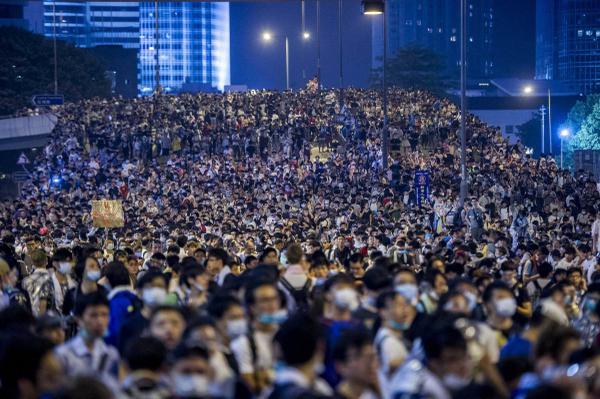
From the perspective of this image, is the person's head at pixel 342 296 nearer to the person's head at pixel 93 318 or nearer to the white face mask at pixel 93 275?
the person's head at pixel 93 318

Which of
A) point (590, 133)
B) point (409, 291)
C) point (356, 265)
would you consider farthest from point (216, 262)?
point (590, 133)

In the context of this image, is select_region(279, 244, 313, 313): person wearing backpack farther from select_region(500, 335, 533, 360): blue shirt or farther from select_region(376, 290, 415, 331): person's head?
select_region(500, 335, 533, 360): blue shirt

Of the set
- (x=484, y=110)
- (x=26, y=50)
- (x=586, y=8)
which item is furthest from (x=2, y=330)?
(x=586, y=8)

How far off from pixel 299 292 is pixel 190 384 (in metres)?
5.65

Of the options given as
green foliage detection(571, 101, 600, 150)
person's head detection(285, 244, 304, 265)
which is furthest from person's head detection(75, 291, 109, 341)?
green foliage detection(571, 101, 600, 150)

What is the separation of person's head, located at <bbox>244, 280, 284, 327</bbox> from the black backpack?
3183 mm

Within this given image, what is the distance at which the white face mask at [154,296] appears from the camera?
36.4 feet

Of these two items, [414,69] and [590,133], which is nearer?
[590,133]

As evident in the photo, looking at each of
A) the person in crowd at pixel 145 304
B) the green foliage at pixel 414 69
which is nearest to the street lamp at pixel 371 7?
the person in crowd at pixel 145 304

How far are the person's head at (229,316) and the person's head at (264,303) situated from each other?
3.3 inches

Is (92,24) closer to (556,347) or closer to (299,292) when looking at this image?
(299,292)

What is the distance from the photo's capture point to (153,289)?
11.2 meters

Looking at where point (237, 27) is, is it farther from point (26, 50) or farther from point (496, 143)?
point (496, 143)

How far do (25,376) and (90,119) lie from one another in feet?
147
